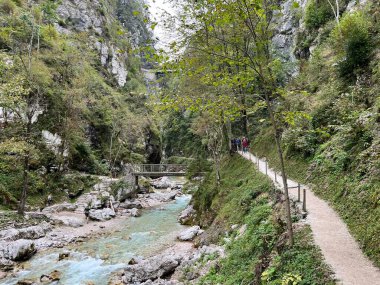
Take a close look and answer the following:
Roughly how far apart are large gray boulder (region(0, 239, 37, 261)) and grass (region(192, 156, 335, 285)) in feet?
32.4

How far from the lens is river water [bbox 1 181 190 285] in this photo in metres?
13.7

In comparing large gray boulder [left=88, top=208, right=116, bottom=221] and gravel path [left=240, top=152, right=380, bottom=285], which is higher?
gravel path [left=240, top=152, right=380, bottom=285]

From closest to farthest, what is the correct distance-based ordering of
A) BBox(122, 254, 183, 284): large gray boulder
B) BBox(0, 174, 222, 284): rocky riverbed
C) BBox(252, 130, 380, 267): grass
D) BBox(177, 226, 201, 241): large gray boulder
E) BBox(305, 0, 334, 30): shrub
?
BBox(252, 130, 380, 267): grass, BBox(122, 254, 183, 284): large gray boulder, BBox(0, 174, 222, 284): rocky riverbed, BBox(177, 226, 201, 241): large gray boulder, BBox(305, 0, 334, 30): shrub

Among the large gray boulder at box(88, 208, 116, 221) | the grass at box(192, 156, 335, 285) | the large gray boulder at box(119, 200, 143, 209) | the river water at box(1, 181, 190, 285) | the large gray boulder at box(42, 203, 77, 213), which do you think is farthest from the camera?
the large gray boulder at box(119, 200, 143, 209)

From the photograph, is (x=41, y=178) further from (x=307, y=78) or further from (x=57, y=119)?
(x=307, y=78)

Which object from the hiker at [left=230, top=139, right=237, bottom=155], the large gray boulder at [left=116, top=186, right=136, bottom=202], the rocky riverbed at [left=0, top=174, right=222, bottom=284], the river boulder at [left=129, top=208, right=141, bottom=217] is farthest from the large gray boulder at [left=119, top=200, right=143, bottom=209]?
the hiker at [left=230, top=139, right=237, bottom=155]

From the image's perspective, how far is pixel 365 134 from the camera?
1092cm

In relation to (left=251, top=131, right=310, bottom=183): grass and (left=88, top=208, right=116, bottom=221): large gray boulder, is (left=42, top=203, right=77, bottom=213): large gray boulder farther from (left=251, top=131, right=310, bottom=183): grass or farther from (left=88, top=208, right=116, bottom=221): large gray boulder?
(left=251, top=131, right=310, bottom=183): grass

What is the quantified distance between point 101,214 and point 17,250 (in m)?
10.8

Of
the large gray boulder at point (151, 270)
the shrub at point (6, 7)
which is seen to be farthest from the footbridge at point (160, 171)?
the shrub at point (6, 7)

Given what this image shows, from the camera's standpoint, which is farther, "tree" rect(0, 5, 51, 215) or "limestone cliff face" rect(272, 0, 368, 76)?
"limestone cliff face" rect(272, 0, 368, 76)

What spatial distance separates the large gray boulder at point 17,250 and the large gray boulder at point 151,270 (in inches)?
247

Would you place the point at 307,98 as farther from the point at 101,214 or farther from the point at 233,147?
the point at 101,214

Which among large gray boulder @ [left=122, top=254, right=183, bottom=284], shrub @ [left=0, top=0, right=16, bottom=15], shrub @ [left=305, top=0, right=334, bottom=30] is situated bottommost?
large gray boulder @ [left=122, top=254, right=183, bottom=284]
